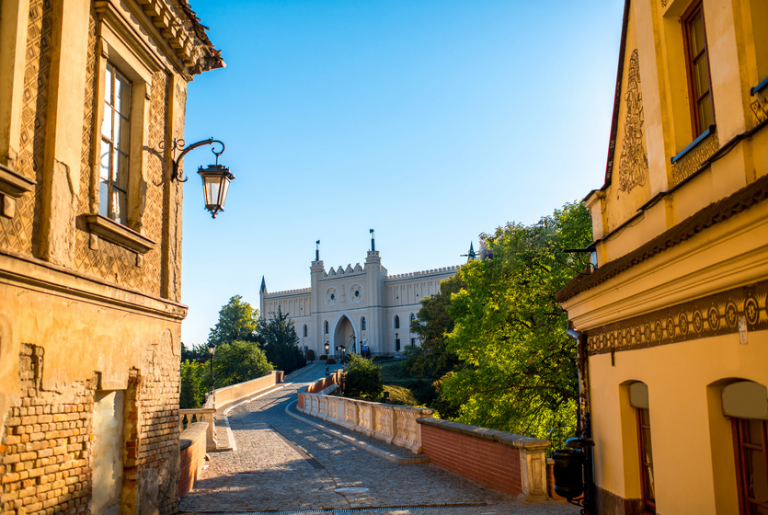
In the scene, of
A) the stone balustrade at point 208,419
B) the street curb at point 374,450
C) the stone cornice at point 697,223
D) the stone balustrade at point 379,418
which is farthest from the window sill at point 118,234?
the stone balustrade at point 208,419

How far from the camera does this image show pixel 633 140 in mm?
7160

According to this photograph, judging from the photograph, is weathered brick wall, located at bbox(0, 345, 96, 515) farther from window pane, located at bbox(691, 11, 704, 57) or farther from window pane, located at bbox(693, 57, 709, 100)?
window pane, located at bbox(691, 11, 704, 57)

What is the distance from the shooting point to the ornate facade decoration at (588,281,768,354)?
14.5ft

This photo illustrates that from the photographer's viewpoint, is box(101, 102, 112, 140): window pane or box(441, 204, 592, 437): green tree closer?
box(101, 102, 112, 140): window pane

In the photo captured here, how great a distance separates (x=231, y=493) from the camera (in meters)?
10.9

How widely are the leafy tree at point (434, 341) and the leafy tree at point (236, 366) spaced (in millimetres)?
13281

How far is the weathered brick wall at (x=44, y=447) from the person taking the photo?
5277 millimetres

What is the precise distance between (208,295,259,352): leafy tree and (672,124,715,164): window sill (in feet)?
240

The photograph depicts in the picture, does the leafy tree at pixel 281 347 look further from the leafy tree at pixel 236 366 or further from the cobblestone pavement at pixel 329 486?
→ the cobblestone pavement at pixel 329 486

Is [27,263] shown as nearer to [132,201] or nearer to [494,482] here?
[132,201]

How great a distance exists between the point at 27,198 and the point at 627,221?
601 cm

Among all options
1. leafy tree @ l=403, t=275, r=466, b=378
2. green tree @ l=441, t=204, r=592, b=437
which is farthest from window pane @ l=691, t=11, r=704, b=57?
leafy tree @ l=403, t=275, r=466, b=378

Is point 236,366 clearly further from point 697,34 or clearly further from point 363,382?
point 697,34

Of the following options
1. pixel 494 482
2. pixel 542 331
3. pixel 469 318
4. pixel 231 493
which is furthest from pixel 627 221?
pixel 469 318
